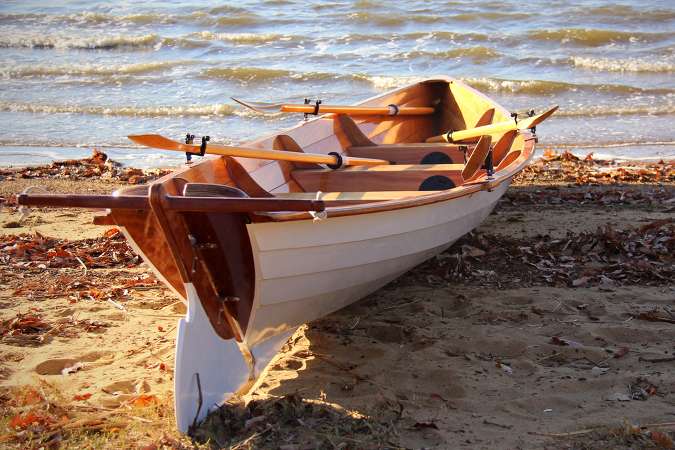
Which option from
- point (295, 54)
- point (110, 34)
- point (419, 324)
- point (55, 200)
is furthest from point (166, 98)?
point (55, 200)

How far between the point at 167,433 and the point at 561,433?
6.08 feet

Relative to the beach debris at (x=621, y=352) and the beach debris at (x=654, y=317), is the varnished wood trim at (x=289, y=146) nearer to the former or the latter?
the beach debris at (x=654, y=317)

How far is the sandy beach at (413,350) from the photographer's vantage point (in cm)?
427

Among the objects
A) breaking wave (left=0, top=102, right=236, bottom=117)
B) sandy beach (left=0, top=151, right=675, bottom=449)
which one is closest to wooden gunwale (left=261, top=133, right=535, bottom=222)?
sandy beach (left=0, top=151, right=675, bottom=449)

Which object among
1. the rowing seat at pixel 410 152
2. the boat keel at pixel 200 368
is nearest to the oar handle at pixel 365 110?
the rowing seat at pixel 410 152

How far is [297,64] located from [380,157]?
8.27 meters

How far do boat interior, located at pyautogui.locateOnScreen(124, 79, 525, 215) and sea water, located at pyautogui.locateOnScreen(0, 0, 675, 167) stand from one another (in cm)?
271

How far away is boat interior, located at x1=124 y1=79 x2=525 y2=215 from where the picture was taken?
18.2 feet

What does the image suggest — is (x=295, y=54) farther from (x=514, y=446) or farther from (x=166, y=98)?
(x=514, y=446)

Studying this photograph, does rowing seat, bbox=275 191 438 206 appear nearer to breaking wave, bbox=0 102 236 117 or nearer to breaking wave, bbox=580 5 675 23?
breaking wave, bbox=0 102 236 117

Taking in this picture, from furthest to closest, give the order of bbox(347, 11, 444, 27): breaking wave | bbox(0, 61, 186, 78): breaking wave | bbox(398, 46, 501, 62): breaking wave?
1. bbox(347, 11, 444, 27): breaking wave
2. bbox(0, 61, 186, 78): breaking wave
3. bbox(398, 46, 501, 62): breaking wave

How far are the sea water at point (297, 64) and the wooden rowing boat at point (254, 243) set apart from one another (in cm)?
514

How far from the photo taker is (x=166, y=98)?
1358cm

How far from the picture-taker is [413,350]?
5168 millimetres
